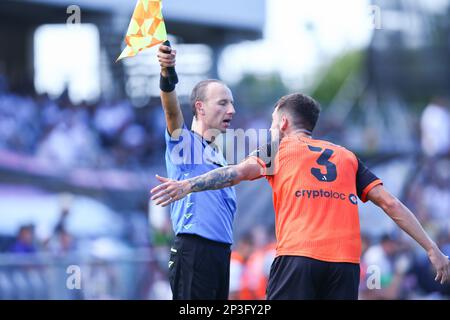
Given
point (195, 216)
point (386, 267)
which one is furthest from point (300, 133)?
point (386, 267)

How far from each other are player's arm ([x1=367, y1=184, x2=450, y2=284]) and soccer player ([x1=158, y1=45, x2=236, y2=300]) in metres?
1.27

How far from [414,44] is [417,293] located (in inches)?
548

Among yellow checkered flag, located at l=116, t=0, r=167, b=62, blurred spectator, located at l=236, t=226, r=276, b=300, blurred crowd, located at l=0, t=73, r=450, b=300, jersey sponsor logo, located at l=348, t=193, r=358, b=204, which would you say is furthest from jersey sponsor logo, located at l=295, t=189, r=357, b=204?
blurred spectator, located at l=236, t=226, r=276, b=300

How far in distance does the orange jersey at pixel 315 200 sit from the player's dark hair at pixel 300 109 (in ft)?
0.54

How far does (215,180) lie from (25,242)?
9663mm

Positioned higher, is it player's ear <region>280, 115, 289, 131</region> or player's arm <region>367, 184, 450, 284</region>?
player's ear <region>280, 115, 289, 131</region>

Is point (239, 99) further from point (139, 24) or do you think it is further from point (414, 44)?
point (139, 24)

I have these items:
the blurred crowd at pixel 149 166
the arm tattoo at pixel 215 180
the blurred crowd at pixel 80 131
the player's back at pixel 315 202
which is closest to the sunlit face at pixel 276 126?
the player's back at pixel 315 202

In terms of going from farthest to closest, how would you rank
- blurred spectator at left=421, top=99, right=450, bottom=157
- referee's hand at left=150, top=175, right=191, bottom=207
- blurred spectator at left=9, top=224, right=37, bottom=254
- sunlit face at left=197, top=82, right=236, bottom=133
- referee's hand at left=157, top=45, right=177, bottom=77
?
blurred spectator at left=421, top=99, right=450, bottom=157
blurred spectator at left=9, top=224, right=37, bottom=254
sunlit face at left=197, top=82, right=236, bottom=133
referee's hand at left=157, top=45, right=177, bottom=77
referee's hand at left=150, top=175, right=191, bottom=207

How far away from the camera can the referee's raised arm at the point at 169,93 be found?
7762mm

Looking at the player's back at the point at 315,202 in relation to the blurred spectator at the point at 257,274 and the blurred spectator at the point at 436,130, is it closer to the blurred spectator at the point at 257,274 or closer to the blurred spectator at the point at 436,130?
the blurred spectator at the point at 257,274

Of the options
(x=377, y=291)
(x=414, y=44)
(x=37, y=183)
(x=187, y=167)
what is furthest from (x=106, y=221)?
(x=414, y=44)

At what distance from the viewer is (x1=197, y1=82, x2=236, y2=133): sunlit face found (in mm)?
8188

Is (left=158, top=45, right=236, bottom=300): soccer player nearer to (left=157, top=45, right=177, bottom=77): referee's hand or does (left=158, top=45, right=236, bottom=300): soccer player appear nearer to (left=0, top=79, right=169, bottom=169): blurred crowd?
(left=157, top=45, right=177, bottom=77): referee's hand
